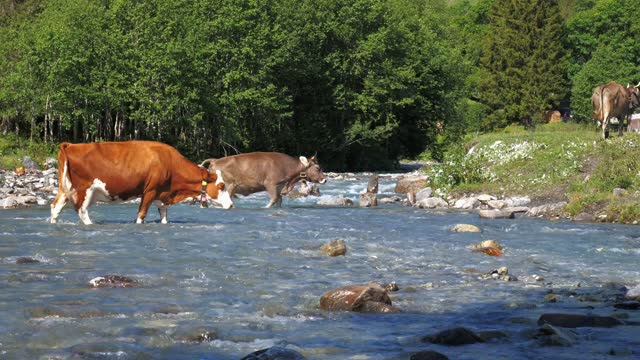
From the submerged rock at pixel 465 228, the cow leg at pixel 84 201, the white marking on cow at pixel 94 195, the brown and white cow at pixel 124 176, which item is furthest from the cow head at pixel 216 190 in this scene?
the submerged rock at pixel 465 228

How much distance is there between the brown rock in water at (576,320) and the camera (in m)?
9.27

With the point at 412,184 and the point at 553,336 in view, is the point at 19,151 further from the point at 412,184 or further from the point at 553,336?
the point at 553,336

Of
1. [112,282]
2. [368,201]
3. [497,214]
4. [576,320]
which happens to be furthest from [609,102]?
[112,282]

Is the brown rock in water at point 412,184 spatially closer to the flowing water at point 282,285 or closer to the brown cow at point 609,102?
the brown cow at point 609,102

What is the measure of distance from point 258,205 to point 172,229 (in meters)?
9.42

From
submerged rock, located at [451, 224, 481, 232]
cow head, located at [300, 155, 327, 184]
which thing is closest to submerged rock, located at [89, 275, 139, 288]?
submerged rock, located at [451, 224, 481, 232]

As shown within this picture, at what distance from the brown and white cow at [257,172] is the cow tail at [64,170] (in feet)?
24.2

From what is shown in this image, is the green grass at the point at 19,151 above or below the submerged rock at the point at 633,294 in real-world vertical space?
above

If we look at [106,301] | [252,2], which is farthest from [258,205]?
[252,2]

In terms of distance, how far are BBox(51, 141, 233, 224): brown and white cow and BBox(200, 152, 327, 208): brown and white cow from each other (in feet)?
18.7

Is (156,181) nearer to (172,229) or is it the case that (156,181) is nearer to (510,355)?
(172,229)

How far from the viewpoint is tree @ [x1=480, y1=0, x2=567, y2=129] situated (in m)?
93.2

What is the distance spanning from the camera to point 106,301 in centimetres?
1023

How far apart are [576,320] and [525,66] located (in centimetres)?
8867
